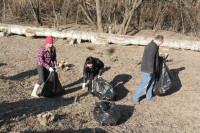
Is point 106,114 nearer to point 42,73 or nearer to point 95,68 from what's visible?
point 95,68

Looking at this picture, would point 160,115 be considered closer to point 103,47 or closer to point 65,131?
point 65,131

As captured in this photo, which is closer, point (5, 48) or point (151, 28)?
point (5, 48)

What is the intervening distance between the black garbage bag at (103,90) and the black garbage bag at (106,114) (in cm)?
81

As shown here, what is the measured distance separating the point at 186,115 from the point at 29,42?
270 inches

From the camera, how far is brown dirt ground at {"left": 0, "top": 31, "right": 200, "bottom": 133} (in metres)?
4.01

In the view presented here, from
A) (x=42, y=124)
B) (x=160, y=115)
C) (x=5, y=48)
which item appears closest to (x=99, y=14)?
(x=5, y=48)

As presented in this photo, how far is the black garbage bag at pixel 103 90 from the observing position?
16.4 ft

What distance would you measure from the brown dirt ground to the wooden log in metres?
0.79

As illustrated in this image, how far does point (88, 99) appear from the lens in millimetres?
5242

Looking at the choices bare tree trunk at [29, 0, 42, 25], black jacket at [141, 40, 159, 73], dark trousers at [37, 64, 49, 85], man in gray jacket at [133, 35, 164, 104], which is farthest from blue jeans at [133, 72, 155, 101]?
bare tree trunk at [29, 0, 42, 25]

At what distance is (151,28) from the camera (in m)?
13.2

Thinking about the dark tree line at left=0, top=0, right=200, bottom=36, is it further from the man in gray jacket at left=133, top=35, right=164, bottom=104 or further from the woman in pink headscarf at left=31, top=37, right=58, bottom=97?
the woman in pink headscarf at left=31, top=37, right=58, bottom=97

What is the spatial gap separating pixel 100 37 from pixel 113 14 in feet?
10.7

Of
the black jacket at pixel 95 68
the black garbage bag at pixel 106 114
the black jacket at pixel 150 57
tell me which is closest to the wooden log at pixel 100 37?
the black jacket at pixel 95 68
